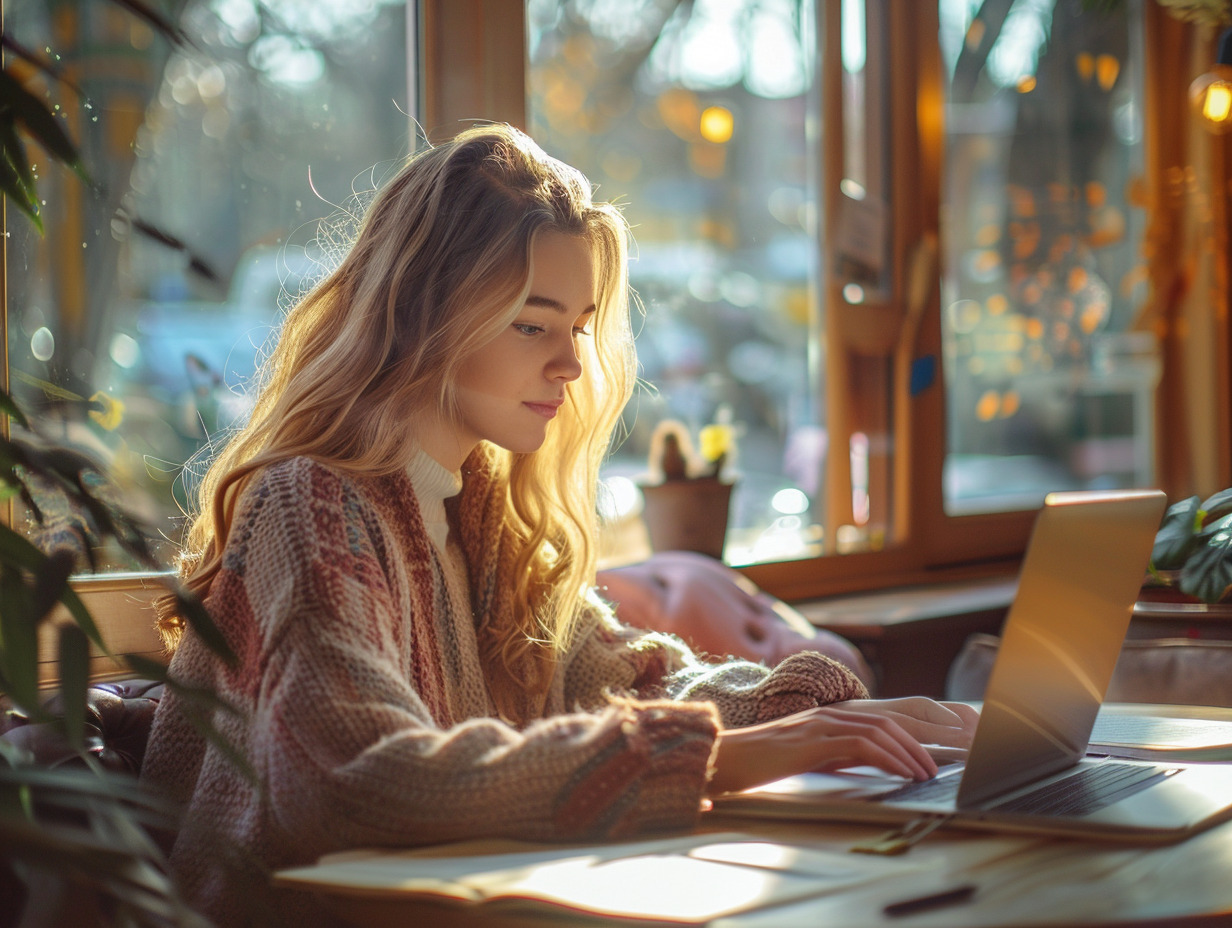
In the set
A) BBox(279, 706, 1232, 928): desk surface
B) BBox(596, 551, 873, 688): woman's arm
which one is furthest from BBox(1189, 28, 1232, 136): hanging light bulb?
BBox(279, 706, 1232, 928): desk surface

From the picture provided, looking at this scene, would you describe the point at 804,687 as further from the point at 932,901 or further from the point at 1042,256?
the point at 1042,256

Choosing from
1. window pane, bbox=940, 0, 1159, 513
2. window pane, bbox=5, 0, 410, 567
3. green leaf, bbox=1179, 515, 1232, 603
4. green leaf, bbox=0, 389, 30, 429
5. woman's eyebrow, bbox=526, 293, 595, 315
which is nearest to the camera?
green leaf, bbox=0, 389, 30, 429

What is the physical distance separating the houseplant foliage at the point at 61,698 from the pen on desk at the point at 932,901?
0.40 m

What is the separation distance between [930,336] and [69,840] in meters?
2.75

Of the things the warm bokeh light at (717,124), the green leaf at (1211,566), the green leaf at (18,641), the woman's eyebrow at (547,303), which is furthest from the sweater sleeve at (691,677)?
the warm bokeh light at (717,124)

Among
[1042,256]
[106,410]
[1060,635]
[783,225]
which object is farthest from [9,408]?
[1042,256]

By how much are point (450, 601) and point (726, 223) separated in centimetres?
165

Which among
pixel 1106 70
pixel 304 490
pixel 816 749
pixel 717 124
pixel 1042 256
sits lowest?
pixel 816 749

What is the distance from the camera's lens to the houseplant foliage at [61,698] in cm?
59

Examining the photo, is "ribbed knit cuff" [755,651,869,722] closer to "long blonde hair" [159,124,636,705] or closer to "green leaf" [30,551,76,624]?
"long blonde hair" [159,124,636,705]

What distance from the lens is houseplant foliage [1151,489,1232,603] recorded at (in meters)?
1.90

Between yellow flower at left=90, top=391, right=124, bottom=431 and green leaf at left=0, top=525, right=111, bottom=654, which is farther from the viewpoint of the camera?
yellow flower at left=90, top=391, right=124, bottom=431

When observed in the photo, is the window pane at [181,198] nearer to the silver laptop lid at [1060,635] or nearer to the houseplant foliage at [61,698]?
the houseplant foliage at [61,698]

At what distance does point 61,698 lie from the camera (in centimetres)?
69
